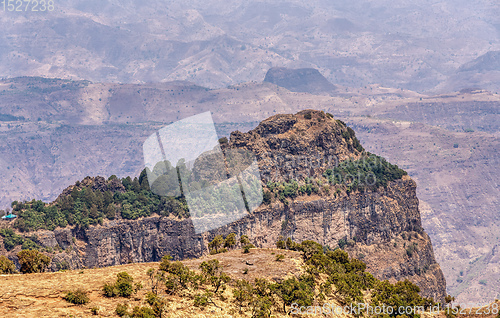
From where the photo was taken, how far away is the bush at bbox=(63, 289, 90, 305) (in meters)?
40.6

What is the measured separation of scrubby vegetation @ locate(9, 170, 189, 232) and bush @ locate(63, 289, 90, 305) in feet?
196

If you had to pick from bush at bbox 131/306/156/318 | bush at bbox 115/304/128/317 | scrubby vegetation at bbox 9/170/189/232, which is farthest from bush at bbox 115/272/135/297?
scrubby vegetation at bbox 9/170/189/232

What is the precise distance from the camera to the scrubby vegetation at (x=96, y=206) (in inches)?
3944

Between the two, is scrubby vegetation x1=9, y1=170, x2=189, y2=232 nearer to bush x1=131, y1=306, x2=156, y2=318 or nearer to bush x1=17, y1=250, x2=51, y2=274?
bush x1=17, y1=250, x2=51, y2=274

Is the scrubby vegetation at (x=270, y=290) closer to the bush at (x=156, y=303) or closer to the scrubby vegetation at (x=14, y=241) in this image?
the bush at (x=156, y=303)

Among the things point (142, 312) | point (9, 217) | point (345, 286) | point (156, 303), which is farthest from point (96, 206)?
point (142, 312)

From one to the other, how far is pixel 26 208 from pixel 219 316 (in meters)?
70.6

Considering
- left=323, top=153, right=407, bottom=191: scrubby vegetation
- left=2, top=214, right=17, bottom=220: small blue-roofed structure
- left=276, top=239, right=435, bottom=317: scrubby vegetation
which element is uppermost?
left=2, top=214, right=17, bottom=220: small blue-roofed structure

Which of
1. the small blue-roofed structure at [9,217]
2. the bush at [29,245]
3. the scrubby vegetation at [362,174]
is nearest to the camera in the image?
the bush at [29,245]

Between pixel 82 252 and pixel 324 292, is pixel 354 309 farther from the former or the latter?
pixel 82 252

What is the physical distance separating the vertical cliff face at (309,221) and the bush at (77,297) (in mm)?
61450

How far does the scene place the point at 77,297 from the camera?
1603 inches

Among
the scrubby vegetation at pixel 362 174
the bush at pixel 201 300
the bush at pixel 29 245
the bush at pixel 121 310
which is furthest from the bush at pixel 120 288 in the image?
the scrubby vegetation at pixel 362 174

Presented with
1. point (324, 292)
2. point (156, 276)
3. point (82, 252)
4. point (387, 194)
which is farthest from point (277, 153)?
point (156, 276)
